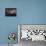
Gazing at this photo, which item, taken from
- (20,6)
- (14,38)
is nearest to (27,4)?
(20,6)

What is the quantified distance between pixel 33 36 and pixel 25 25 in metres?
0.35

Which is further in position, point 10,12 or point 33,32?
point 10,12

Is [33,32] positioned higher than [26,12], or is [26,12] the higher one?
[26,12]

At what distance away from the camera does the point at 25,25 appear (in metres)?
3.06

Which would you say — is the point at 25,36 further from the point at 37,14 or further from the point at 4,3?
the point at 4,3

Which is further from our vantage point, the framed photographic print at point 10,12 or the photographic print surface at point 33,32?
the framed photographic print at point 10,12

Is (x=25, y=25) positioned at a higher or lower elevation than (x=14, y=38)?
higher

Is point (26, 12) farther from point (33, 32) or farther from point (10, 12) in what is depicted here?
point (33, 32)

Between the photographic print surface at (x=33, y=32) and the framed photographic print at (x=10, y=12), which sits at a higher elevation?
the framed photographic print at (x=10, y=12)

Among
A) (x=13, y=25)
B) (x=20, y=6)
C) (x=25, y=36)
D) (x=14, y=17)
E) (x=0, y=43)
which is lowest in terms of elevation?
(x=0, y=43)

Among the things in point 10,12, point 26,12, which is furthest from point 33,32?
point 10,12

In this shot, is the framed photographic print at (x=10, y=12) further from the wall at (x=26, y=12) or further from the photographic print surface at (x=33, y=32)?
the photographic print surface at (x=33, y=32)

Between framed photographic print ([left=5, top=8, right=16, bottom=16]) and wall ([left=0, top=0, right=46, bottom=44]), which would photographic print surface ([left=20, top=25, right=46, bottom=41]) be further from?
framed photographic print ([left=5, top=8, right=16, bottom=16])

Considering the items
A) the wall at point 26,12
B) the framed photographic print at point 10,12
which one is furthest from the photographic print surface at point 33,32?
the framed photographic print at point 10,12
